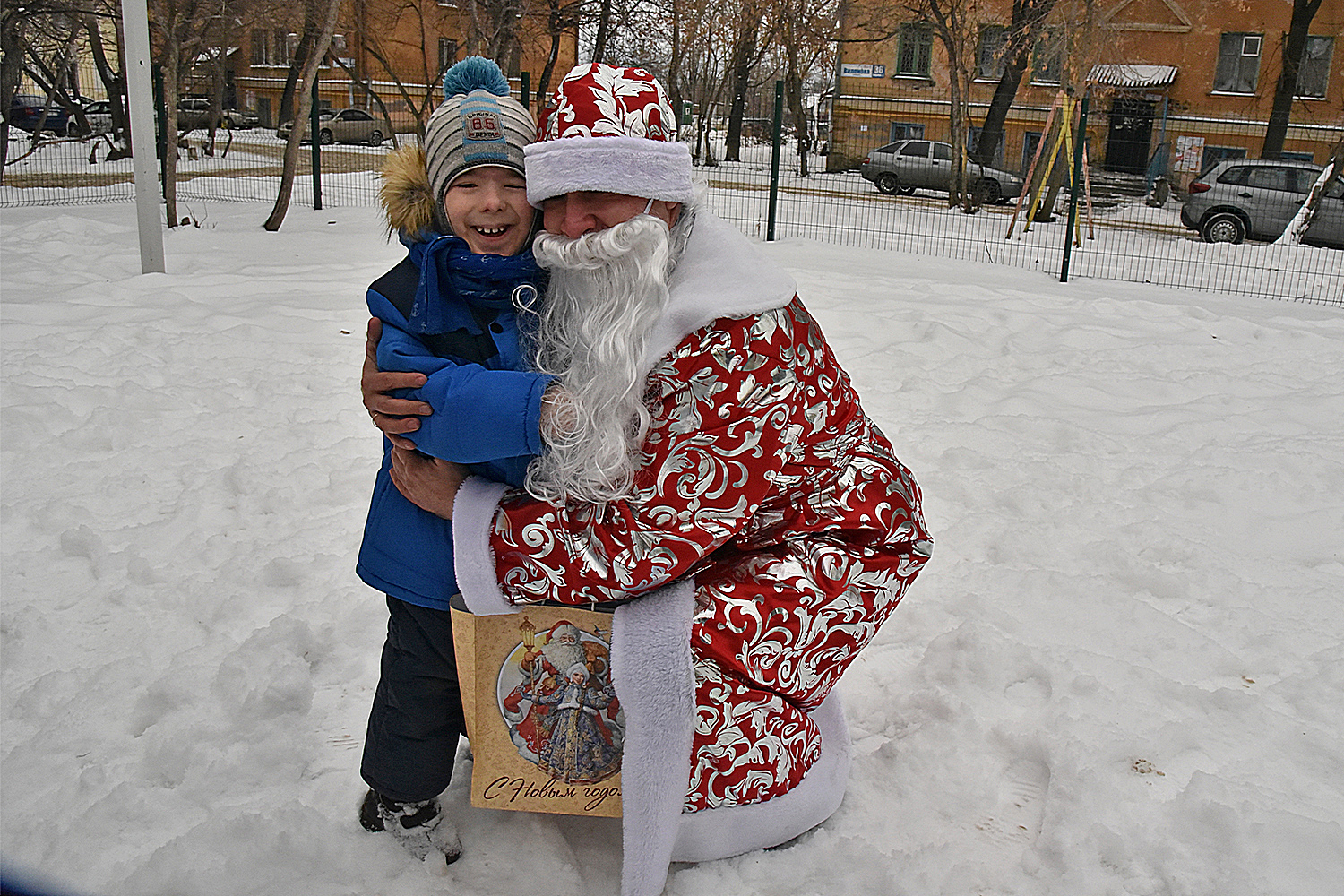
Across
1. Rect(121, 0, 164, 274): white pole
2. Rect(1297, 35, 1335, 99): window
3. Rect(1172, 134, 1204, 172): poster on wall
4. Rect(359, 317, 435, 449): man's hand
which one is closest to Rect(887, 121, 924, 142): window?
Rect(1172, 134, 1204, 172): poster on wall

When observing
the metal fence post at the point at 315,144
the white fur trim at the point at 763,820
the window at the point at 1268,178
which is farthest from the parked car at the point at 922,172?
the white fur trim at the point at 763,820

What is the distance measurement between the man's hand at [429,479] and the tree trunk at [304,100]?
9211 mm

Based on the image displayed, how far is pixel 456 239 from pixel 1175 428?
12.6 feet

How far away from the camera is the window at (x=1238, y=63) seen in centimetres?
2648

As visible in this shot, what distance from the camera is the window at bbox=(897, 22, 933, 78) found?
90.0 feet

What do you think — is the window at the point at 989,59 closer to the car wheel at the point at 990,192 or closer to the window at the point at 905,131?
the window at the point at 905,131

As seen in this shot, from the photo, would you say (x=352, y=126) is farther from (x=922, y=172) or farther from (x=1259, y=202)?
(x=1259, y=202)

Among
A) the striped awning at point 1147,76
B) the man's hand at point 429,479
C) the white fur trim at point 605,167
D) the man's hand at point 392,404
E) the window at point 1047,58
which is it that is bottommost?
the man's hand at point 429,479

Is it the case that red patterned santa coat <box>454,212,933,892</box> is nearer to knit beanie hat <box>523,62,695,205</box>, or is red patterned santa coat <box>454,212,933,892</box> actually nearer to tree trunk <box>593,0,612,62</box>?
knit beanie hat <box>523,62,695,205</box>

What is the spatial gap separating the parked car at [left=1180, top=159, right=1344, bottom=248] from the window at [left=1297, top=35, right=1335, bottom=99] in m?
15.2

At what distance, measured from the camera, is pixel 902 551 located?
2.08 m

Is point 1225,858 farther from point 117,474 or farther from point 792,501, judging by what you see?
point 117,474

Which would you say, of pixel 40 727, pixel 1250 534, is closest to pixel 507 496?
pixel 40 727

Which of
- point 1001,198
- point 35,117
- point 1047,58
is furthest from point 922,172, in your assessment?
point 35,117
